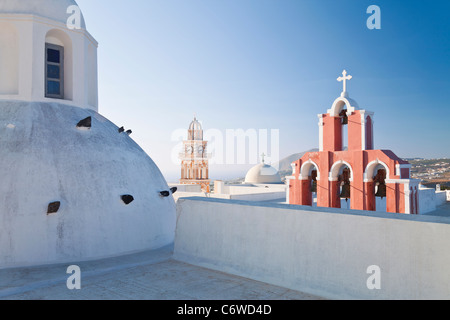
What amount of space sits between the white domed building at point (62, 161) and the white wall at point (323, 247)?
A: 59.8 inches

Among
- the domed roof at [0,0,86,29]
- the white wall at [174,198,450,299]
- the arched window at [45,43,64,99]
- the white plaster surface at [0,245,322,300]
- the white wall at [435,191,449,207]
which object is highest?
the domed roof at [0,0,86,29]

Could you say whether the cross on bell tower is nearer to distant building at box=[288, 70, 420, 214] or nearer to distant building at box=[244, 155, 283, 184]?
distant building at box=[288, 70, 420, 214]

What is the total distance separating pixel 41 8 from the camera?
7734 mm

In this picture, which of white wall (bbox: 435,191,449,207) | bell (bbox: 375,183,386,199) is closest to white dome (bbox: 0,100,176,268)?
bell (bbox: 375,183,386,199)

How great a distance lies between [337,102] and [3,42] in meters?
10.2

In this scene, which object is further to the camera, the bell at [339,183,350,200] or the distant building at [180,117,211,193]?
the distant building at [180,117,211,193]

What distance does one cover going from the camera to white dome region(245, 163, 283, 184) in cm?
3309

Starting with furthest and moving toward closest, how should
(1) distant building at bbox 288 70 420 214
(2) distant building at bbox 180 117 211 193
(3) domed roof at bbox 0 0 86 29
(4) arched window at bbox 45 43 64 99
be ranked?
1. (2) distant building at bbox 180 117 211 193
2. (1) distant building at bbox 288 70 420 214
3. (4) arched window at bbox 45 43 64 99
4. (3) domed roof at bbox 0 0 86 29

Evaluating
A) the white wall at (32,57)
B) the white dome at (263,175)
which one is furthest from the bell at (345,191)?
the white dome at (263,175)

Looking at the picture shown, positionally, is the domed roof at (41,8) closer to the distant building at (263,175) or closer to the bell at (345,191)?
the bell at (345,191)

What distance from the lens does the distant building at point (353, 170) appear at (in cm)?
1166

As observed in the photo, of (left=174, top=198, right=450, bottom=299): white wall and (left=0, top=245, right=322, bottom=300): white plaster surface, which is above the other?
(left=174, top=198, right=450, bottom=299): white wall

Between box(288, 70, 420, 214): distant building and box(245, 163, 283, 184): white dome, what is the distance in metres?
19.3
